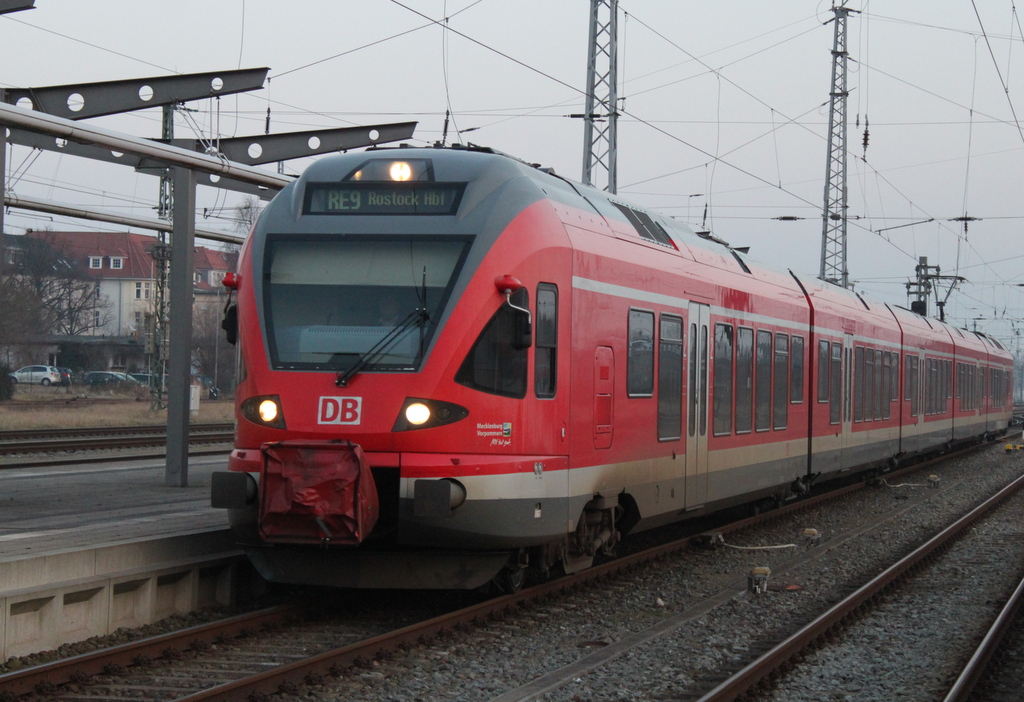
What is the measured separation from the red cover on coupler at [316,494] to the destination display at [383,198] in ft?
6.33

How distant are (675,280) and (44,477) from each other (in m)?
→ 9.10

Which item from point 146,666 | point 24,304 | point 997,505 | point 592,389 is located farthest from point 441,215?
point 24,304

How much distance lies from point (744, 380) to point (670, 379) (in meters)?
2.43

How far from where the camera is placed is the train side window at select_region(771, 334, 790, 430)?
14.8 meters

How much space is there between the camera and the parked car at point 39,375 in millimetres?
57656

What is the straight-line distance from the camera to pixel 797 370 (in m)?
15.7

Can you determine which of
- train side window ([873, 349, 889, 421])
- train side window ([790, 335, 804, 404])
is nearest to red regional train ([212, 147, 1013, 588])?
train side window ([790, 335, 804, 404])

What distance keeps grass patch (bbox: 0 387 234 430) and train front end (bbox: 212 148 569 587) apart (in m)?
23.1

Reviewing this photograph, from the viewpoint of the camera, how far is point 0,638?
724 centimetres

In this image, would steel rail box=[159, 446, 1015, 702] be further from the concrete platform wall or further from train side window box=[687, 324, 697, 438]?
the concrete platform wall

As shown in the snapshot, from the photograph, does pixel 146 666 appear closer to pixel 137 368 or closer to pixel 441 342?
pixel 441 342

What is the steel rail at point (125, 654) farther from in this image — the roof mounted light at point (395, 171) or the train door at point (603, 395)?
the roof mounted light at point (395, 171)


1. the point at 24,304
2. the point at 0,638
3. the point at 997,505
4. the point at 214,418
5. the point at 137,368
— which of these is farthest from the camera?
the point at 137,368

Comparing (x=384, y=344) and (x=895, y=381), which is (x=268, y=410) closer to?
(x=384, y=344)
